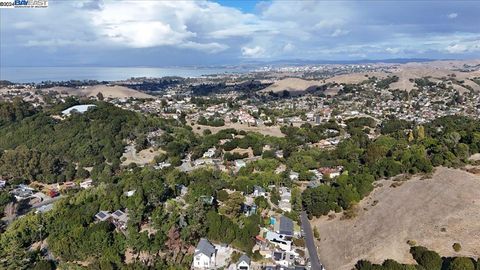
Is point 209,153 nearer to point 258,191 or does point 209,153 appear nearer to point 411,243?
point 258,191

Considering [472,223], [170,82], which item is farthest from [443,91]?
[170,82]

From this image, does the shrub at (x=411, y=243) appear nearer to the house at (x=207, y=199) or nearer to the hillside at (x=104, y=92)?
the house at (x=207, y=199)

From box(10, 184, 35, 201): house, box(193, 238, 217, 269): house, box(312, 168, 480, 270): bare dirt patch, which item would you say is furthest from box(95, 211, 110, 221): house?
box(312, 168, 480, 270): bare dirt patch

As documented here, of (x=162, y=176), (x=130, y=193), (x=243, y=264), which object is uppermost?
(x=162, y=176)

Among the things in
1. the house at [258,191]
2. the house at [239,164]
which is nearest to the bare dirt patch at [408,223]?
the house at [258,191]

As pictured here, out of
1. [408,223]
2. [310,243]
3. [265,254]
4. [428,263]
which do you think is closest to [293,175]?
[310,243]

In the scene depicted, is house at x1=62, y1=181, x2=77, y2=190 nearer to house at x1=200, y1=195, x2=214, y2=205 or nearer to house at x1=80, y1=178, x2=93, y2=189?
house at x1=80, y1=178, x2=93, y2=189
